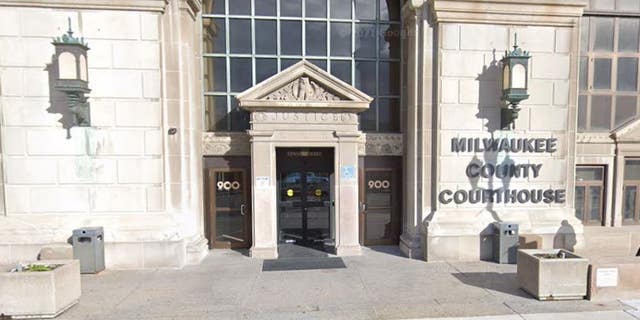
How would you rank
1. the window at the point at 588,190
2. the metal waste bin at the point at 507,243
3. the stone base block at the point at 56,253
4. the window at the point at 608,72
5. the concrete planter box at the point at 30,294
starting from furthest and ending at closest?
the window at the point at 588,190 < the window at the point at 608,72 < the metal waste bin at the point at 507,243 < the stone base block at the point at 56,253 < the concrete planter box at the point at 30,294

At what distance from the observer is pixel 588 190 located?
864 centimetres

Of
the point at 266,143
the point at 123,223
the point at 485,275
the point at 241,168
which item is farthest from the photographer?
the point at 241,168

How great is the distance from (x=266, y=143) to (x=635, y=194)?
10230mm

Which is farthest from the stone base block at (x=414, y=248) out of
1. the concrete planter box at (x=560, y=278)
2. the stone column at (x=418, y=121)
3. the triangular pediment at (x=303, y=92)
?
the triangular pediment at (x=303, y=92)

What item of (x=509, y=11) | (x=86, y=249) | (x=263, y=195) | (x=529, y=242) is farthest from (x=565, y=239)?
(x=86, y=249)

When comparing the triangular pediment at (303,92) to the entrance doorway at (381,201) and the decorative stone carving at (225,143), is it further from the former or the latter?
the entrance doorway at (381,201)

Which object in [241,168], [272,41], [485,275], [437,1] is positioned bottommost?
[485,275]

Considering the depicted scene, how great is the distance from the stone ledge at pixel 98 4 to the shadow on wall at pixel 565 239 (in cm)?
1072

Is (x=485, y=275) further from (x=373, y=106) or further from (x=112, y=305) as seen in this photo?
(x=112, y=305)

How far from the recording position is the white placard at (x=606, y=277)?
17.6ft

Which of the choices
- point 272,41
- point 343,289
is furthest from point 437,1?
point 343,289

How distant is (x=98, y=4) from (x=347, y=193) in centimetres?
700

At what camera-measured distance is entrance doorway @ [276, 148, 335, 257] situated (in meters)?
8.55

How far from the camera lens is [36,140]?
6820 mm
